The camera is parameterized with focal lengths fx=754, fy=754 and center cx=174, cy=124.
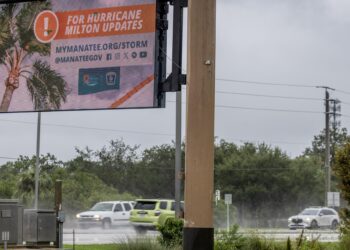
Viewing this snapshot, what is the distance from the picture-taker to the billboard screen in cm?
1706

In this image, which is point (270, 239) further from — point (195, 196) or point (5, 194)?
point (5, 194)

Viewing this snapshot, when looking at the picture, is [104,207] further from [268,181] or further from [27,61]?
[268,181]

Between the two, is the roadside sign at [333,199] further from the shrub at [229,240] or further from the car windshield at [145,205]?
the shrub at [229,240]

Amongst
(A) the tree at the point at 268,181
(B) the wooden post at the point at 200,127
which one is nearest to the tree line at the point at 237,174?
(A) the tree at the point at 268,181

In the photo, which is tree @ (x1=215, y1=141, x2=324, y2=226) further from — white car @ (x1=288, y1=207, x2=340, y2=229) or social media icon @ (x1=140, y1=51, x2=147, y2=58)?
social media icon @ (x1=140, y1=51, x2=147, y2=58)

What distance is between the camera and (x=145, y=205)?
37375 mm

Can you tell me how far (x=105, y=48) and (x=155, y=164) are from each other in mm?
55967

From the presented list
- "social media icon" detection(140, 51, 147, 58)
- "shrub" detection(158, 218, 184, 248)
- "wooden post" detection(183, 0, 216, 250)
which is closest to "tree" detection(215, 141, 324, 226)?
"shrub" detection(158, 218, 184, 248)

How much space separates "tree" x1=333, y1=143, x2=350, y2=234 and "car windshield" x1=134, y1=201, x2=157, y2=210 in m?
21.1

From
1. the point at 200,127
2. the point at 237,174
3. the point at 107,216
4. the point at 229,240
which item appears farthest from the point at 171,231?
the point at 237,174

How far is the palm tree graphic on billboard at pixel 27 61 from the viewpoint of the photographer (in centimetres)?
1803

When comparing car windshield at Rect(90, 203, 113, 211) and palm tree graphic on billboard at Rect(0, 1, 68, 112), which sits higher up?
palm tree graphic on billboard at Rect(0, 1, 68, 112)

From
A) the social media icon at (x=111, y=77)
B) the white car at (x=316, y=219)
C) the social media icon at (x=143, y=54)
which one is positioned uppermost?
the social media icon at (x=143, y=54)

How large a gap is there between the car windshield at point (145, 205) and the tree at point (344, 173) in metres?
21.1
